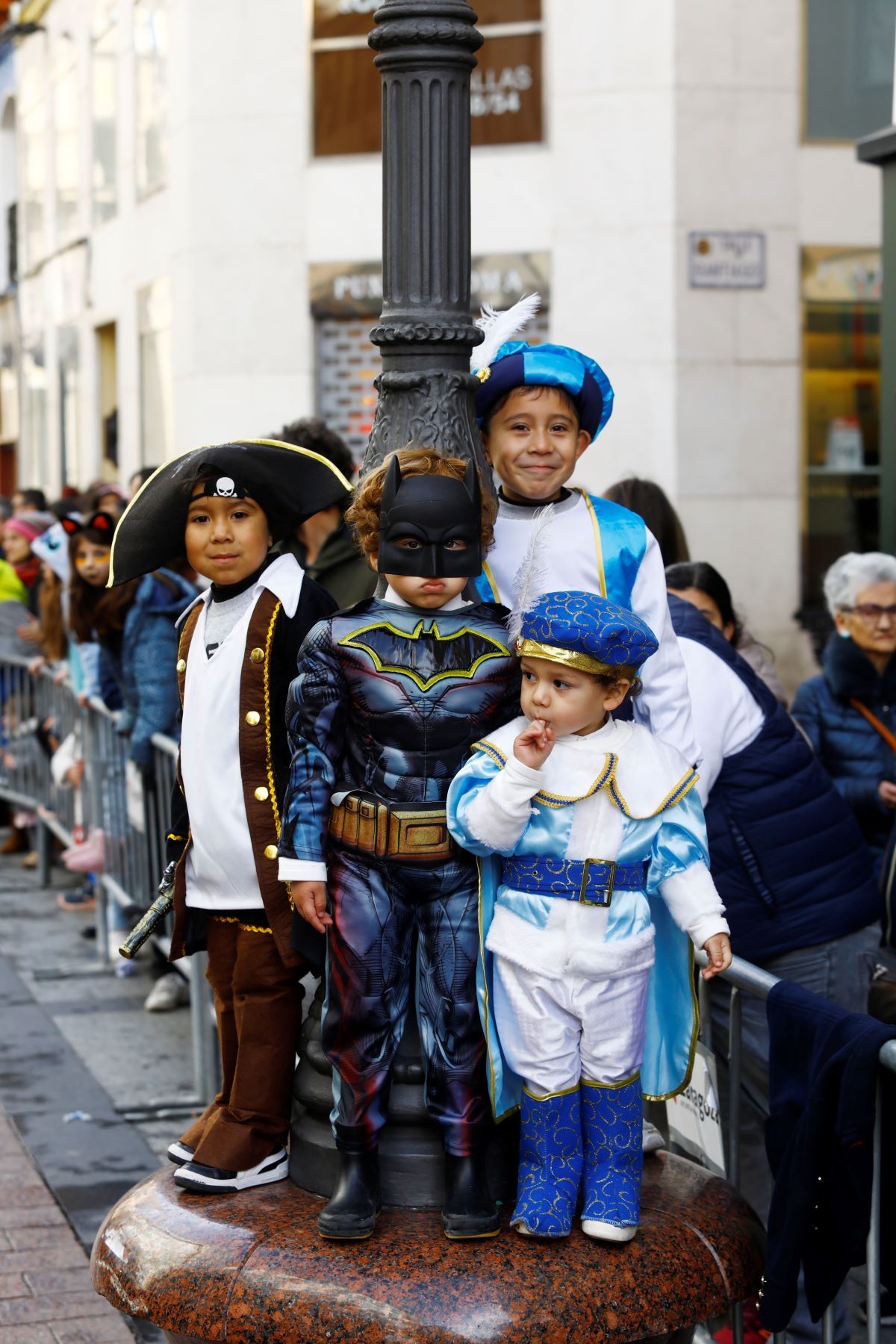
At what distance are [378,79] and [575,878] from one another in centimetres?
1271

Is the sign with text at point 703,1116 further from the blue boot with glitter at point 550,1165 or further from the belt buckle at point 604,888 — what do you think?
the belt buckle at point 604,888

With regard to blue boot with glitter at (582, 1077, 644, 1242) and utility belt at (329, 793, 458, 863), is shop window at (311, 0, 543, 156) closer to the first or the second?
utility belt at (329, 793, 458, 863)

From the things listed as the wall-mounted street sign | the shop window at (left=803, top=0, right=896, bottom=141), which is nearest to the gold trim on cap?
the wall-mounted street sign

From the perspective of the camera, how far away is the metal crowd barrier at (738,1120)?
126 inches

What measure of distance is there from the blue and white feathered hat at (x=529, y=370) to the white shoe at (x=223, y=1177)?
151cm

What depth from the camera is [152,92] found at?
17.9 metres

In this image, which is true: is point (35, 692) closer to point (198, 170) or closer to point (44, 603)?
point (44, 603)

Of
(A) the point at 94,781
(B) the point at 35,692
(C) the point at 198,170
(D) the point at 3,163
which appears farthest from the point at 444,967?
(D) the point at 3,163

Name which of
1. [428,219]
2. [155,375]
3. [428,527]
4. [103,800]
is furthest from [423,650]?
[155,375]

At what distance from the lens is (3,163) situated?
29.4 metres

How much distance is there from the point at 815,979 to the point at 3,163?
91.2 feet

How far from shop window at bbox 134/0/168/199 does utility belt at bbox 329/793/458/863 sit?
582 inches

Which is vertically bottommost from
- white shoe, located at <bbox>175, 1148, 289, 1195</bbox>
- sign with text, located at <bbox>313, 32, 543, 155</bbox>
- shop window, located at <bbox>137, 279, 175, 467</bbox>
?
white shoe, located at <bbox>175, 1148, 289, 1195</bbox>

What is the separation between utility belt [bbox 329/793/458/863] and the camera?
120 inches
